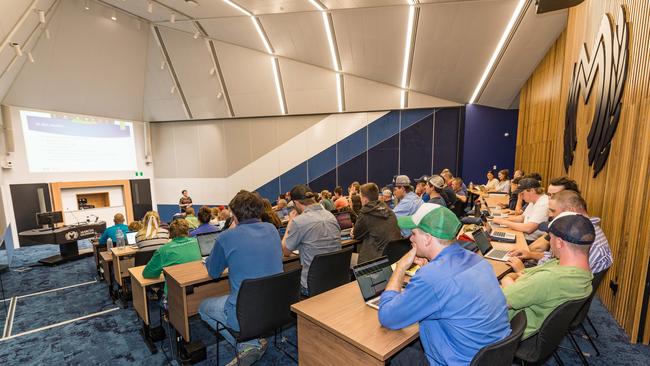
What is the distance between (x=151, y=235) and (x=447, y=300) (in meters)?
3.87

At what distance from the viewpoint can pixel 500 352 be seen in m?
1.27

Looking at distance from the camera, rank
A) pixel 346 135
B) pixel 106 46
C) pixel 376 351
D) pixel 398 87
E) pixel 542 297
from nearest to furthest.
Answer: pixel 376 351 < pixel 542 297 < pixel 106 46 < pixel 398 87 < pixel 346 135

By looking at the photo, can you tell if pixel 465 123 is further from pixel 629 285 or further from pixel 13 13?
pixel 13 13

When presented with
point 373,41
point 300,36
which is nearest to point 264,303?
point 373,41

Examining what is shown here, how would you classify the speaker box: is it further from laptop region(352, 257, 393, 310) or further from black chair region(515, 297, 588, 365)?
laptop region(352, 257, 393, 310)

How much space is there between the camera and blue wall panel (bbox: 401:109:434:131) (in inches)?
369

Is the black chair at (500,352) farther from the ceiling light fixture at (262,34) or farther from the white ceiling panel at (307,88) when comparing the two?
the white ceiling panel at (307,88)

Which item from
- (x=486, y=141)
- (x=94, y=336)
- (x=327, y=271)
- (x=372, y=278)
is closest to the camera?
(x=372, y=278)

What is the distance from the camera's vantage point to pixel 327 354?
1765 millimetres

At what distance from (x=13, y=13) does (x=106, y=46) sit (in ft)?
10.9

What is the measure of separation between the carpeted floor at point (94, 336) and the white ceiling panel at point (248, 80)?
7015mm

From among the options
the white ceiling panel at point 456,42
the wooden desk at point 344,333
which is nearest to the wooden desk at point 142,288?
the wooden desk at point 344,333

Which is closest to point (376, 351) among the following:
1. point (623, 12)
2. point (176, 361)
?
point (176, 361)

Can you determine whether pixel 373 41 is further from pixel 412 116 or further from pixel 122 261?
pixel 122 261
